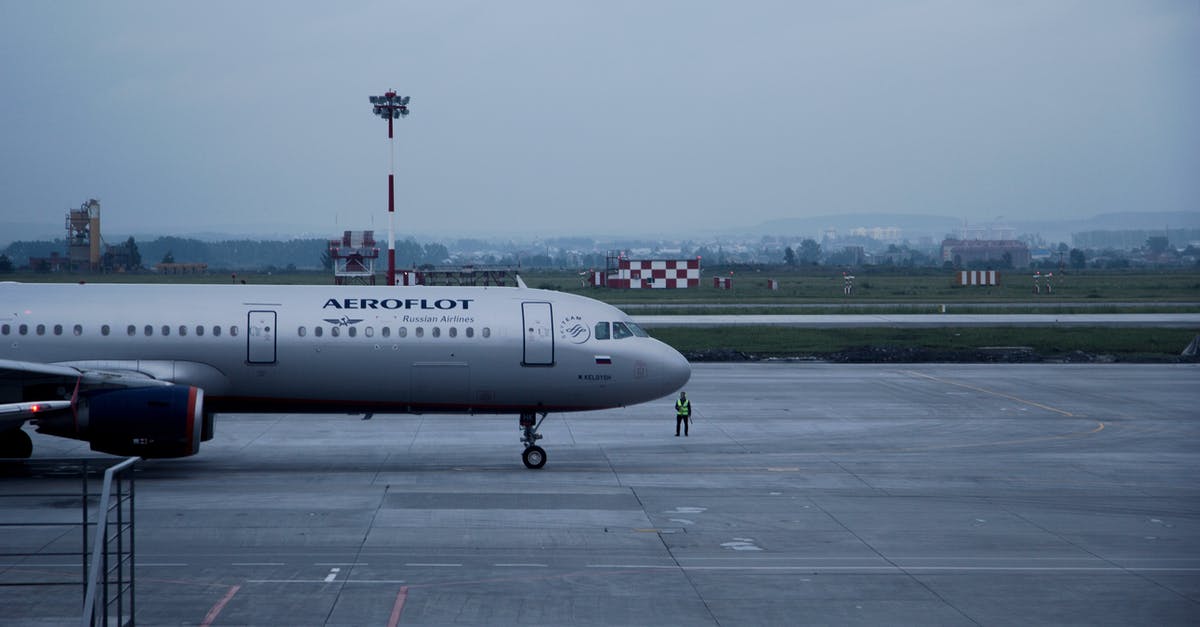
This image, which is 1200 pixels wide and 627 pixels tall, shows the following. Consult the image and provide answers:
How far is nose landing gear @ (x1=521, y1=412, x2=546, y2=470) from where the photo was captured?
77.7 feet

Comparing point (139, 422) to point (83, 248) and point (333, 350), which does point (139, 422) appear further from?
point (83, 248)

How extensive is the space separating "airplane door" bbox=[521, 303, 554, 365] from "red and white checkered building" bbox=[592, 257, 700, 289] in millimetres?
70805

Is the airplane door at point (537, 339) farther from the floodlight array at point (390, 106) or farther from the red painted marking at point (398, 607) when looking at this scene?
Result: the floodlight array at point (390, 106)

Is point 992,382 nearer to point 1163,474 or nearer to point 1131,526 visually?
point 1163,474

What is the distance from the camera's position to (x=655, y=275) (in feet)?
316

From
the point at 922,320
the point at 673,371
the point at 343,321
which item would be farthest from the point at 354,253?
the point at 922,320

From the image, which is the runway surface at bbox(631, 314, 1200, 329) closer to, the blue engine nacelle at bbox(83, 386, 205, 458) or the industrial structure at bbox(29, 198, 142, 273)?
the blue engine nacelle at bbox(83, 386, 205, 458)

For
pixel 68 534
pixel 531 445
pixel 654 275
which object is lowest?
pixel 68 534

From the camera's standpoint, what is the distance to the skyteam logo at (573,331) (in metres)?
24.0

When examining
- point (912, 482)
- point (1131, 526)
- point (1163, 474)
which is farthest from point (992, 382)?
point (1131, 526)

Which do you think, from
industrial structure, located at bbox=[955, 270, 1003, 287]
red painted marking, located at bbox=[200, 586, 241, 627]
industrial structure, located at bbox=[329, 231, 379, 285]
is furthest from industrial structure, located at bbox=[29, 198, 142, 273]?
industrial structure, located at bbox=[955, 270, 1003, 287]

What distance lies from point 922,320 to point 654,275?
38.3 metres

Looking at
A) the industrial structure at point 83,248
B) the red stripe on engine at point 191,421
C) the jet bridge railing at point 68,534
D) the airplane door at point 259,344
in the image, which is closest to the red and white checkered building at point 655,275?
the industrial structure at point 83,248

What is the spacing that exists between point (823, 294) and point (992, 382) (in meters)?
51.8
